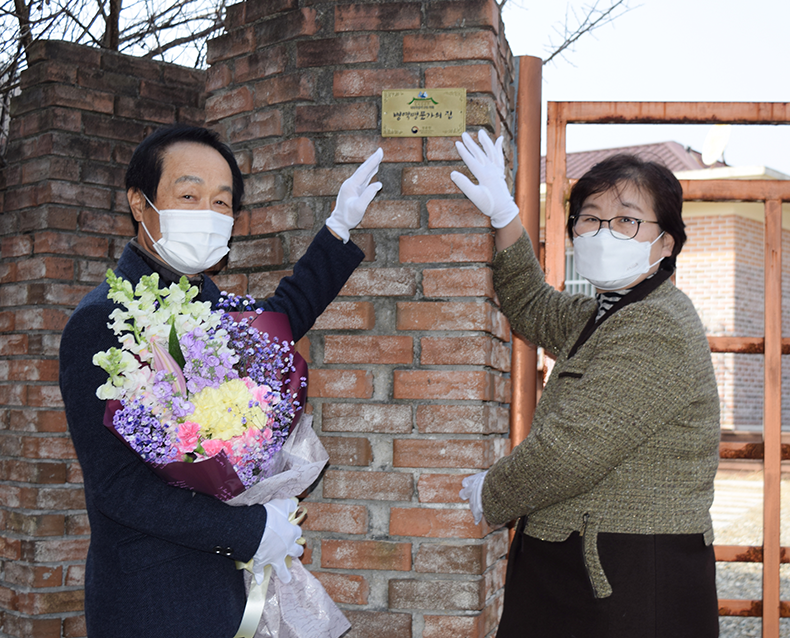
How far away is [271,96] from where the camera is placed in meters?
2.29

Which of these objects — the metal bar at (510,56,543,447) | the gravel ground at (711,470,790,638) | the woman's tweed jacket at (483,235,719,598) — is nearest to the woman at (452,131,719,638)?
the woman's tweed jacket at (483,235,719,598)

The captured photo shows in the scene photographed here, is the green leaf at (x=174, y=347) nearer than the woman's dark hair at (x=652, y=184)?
Yes

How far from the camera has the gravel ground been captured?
15.6 feet

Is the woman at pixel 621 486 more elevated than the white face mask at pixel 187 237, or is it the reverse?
the white face mask at pixel 187 237

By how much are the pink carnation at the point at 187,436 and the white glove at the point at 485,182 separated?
113cm

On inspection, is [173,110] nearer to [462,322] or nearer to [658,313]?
[462,322]

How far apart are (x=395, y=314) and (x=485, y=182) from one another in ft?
1.57

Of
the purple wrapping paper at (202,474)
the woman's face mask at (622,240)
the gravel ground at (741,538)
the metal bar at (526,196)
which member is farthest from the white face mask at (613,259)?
the gravel ground at (741,538)

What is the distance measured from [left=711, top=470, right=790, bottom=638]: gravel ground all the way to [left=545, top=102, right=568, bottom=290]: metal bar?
236 centimetres

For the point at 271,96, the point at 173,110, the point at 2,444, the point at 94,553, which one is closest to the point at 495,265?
the point at 271,96

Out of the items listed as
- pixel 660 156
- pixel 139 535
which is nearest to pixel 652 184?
pixel 139 535

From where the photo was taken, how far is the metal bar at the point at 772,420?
2475mm

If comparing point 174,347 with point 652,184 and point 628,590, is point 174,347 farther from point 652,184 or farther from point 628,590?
point 652,184

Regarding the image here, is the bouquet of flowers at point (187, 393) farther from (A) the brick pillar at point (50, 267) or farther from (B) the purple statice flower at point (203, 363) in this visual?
(A) the brick pillar at point (50, 267)
